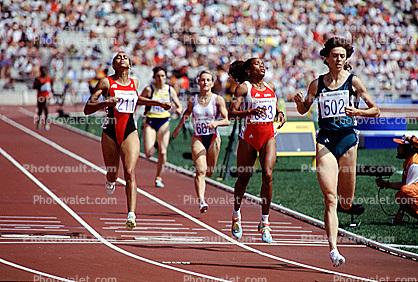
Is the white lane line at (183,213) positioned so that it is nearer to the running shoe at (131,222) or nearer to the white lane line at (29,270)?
the running shoe at (131,222)

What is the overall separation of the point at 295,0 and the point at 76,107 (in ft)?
36.4

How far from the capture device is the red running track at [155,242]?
34.7 ft

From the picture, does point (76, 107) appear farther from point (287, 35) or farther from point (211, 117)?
point (211, 117)

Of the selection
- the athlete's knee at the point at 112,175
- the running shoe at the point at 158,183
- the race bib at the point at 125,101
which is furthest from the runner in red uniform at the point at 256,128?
the running shoe at the point at 158,183

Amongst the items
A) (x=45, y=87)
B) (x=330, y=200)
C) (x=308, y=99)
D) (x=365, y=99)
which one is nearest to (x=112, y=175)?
(x=308, y=99)

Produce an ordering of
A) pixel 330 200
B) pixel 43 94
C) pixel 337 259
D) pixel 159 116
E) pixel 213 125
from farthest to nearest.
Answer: pixel 43 94
pixel 159 116
pixel 213 125
pixel 330 200
pixel 337 259

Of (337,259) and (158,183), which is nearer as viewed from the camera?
(337,259)

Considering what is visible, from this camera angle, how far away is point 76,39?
139ft

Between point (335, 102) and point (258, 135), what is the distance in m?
2.23

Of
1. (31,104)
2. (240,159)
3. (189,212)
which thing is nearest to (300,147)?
(189,212)

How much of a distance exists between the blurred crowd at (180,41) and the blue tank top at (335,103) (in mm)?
29781

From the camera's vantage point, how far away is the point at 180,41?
4219 centimetres

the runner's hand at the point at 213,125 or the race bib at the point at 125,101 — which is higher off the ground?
the race bib at the point at 125,101

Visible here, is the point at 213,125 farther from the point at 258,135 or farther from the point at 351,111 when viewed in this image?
the point at 351,111
